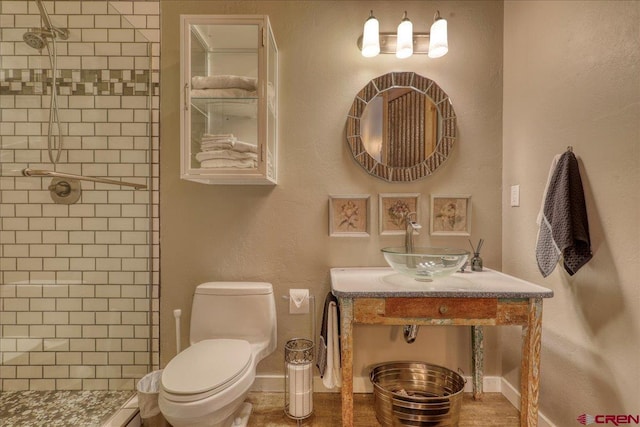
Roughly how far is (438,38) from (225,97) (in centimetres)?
125

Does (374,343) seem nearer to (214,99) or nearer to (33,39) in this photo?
(214,99)

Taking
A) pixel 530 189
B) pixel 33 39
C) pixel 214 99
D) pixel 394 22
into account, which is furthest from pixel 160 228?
pixel 530 189

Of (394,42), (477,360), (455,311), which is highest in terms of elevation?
(394,42)

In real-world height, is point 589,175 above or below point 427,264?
above

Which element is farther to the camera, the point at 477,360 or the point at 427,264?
the point at 477,360

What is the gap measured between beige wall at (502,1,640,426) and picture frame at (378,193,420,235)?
60 cm

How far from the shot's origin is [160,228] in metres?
2.00

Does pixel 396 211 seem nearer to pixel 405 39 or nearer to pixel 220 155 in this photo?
pixel 405 39

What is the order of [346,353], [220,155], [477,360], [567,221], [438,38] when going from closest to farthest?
[567,221], [346,353], [220,155], [438,38], [477,360]

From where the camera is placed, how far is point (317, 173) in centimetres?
200

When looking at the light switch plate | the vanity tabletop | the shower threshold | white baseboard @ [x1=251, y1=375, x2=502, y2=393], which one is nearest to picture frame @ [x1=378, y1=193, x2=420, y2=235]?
the vanity tabletop

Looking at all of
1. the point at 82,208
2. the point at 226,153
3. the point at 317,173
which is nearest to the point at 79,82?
the point at 82,208

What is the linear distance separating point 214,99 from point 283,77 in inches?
20.4

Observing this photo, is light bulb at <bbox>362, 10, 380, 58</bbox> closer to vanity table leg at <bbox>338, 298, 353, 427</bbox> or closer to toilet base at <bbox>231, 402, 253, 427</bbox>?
vanity table leg at <bbox>338, 298, 353, 427</bbox>
